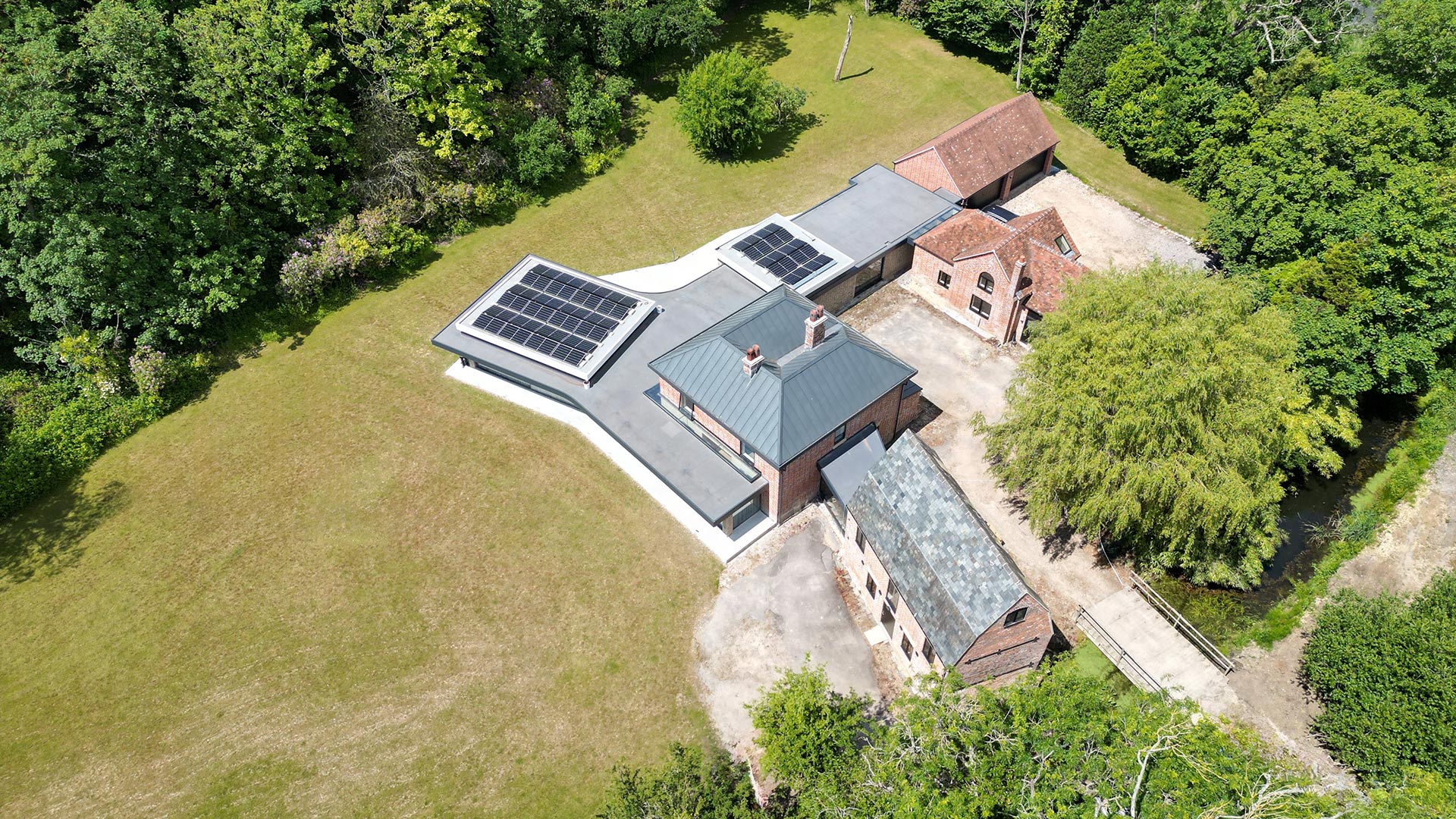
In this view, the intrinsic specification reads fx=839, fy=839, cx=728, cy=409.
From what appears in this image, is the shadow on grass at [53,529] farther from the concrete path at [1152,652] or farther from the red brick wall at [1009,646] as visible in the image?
the concrete path at [1152,652]

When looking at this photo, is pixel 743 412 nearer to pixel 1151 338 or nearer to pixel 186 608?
pixel 1151 338

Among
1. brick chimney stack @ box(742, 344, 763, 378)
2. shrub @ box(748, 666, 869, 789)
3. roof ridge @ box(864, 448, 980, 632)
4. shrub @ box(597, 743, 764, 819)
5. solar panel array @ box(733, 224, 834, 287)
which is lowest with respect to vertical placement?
shrub @ box(597, 743, 764, 819)

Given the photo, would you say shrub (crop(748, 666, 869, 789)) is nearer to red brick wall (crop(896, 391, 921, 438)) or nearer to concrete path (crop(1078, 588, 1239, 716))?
concrete path (crop(1078, 588, 1239, 716))

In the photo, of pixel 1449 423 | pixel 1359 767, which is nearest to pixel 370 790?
pixel 1359 767

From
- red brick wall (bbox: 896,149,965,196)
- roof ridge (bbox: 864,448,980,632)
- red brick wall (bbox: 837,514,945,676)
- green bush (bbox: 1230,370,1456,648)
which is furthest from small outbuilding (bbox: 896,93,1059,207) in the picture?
red brick wall (bbox: 837,514,945,676)

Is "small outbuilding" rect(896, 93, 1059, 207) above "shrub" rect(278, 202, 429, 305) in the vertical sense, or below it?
above

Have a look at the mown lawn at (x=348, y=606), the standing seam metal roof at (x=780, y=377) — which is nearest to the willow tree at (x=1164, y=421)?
the standing seam metal roof at (x=780, y=377)

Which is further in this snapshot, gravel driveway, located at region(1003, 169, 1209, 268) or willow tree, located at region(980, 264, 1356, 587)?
gravel driveway, located at region(1003, 169, 1209, 268)
